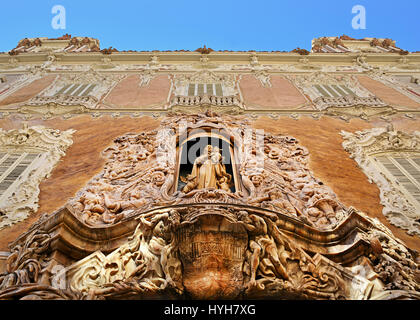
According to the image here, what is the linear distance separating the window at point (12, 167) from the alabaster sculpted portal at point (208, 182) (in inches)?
2.0

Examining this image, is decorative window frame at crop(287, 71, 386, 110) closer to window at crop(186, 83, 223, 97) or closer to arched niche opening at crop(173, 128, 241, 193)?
window at crop(186, 83, 223, 97)

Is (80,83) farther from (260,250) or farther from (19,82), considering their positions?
(260,250)

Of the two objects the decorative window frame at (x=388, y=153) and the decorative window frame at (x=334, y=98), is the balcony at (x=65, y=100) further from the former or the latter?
the decorative window frame at (x=388, y=153)

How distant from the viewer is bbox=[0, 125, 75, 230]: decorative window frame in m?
8.33

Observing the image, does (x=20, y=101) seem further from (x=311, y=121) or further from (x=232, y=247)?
(x=232, y=247)

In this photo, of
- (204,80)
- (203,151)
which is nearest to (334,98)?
(204,80)

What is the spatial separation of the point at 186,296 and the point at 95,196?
10.9 ft

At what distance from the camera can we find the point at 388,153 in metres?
11.4

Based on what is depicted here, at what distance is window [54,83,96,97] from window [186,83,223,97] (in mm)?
4606

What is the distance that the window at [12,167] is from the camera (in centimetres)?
941

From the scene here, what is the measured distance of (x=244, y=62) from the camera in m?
20.6

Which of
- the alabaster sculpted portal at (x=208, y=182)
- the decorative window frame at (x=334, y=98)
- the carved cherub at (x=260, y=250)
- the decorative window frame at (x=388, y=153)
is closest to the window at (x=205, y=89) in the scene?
the alabaster sculpted portal at (x=208, y=182)

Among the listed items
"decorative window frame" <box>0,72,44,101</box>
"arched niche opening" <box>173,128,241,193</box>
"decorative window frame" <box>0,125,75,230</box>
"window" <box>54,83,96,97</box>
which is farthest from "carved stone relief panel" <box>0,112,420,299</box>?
"decorative window frame" <box>0,72,44,101</box>
